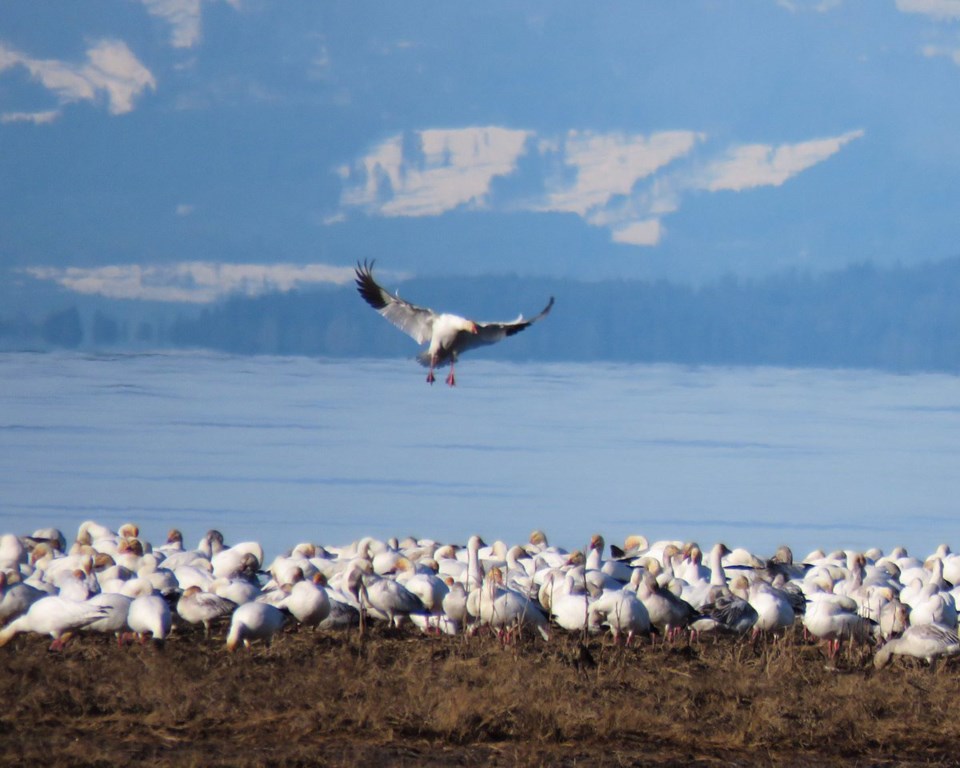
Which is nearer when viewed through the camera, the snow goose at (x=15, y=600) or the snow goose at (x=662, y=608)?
the snow goose at (x=15, y=600)

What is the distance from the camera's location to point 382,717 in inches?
367

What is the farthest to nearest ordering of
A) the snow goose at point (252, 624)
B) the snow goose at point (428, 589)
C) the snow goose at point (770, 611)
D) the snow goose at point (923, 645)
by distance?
the snow goose at point (770, 611), the snow goose at point (428, 589), the snow goose at point (923, 645), the snow goose at point (252, 624)

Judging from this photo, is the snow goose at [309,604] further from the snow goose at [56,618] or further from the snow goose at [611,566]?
the snow goose at [611,566]

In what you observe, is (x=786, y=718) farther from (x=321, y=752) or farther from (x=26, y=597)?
(x=26, y=597)

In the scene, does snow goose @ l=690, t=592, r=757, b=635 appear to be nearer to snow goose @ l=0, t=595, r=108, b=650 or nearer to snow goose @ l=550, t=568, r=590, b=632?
snow goose @ l=550, t=568, r=590, b=632

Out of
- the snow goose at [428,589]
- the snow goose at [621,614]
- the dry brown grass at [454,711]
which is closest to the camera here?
the dry brown grass at [454,711]

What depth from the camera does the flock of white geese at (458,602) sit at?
1128 centimetres

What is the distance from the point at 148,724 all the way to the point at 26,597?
2.97 meters

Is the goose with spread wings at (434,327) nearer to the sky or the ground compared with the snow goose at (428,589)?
nearer to the sky

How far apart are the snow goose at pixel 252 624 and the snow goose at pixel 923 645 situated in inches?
149

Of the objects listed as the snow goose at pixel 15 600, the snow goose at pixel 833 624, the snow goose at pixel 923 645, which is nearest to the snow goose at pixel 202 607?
the snow goose at pixel 15 600

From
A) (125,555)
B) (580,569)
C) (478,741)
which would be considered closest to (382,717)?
(478,741)

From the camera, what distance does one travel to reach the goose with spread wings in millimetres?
16906

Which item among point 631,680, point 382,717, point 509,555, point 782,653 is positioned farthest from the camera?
point 509,555
